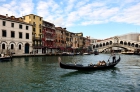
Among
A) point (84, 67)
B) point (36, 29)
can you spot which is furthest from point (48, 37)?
point (84, 67)

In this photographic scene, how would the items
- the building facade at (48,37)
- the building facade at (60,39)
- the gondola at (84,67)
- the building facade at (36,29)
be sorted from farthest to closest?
the building facade at (60,39)
the building facade at (48,37)
the building facade at (36,29)
the gondola at (84,67)

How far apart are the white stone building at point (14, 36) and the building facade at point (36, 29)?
6.28ft

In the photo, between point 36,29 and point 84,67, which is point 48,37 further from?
point 84,67

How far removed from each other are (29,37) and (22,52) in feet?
12.5

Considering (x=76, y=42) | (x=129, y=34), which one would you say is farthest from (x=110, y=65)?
(x=129, y=34)

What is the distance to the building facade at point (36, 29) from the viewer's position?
4019 cm

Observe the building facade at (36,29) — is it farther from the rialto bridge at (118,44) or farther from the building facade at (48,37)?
the rialto bridge at (118,44)

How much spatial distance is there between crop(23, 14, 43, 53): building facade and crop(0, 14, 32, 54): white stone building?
75.3 inches

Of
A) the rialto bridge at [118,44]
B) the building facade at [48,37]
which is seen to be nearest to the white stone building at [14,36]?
the building facade at [48,37]

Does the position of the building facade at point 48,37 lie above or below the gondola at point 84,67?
above

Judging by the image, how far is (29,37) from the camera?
38469mm

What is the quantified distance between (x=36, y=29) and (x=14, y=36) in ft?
24.3

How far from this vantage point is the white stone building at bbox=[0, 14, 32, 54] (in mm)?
32669

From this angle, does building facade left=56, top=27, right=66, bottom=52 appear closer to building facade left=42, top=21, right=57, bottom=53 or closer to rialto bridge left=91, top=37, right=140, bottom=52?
building facade left=42, top=21, right=57, bottom=53
